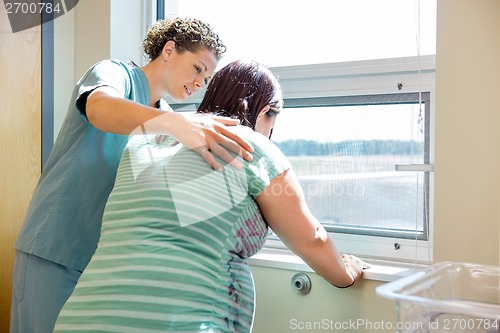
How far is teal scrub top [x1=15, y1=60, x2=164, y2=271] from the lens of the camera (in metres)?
1.38

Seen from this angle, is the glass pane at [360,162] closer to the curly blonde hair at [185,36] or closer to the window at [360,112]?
the window at [360,112]

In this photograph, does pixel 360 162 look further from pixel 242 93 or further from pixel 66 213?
pixel 66 213

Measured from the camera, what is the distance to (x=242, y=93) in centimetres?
119

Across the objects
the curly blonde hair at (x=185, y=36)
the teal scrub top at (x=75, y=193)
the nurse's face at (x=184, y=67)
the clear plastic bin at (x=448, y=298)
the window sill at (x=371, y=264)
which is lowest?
the window sill at (x=371, y=264)

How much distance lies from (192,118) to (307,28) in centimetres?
→ 77

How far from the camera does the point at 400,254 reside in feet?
5.07

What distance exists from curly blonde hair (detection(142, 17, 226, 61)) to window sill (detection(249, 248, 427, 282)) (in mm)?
596

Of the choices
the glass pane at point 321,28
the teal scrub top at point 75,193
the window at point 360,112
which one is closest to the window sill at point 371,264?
the window at point 360,112

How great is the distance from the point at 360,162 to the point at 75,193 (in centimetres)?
80

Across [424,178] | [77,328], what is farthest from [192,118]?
[424,178]

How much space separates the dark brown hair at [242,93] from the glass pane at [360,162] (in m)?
0.50

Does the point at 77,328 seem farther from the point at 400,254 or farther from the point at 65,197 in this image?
the point at 400,254

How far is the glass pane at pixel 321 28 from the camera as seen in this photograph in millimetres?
1537

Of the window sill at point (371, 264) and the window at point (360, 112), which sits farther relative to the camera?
the window at point (360, 112)
